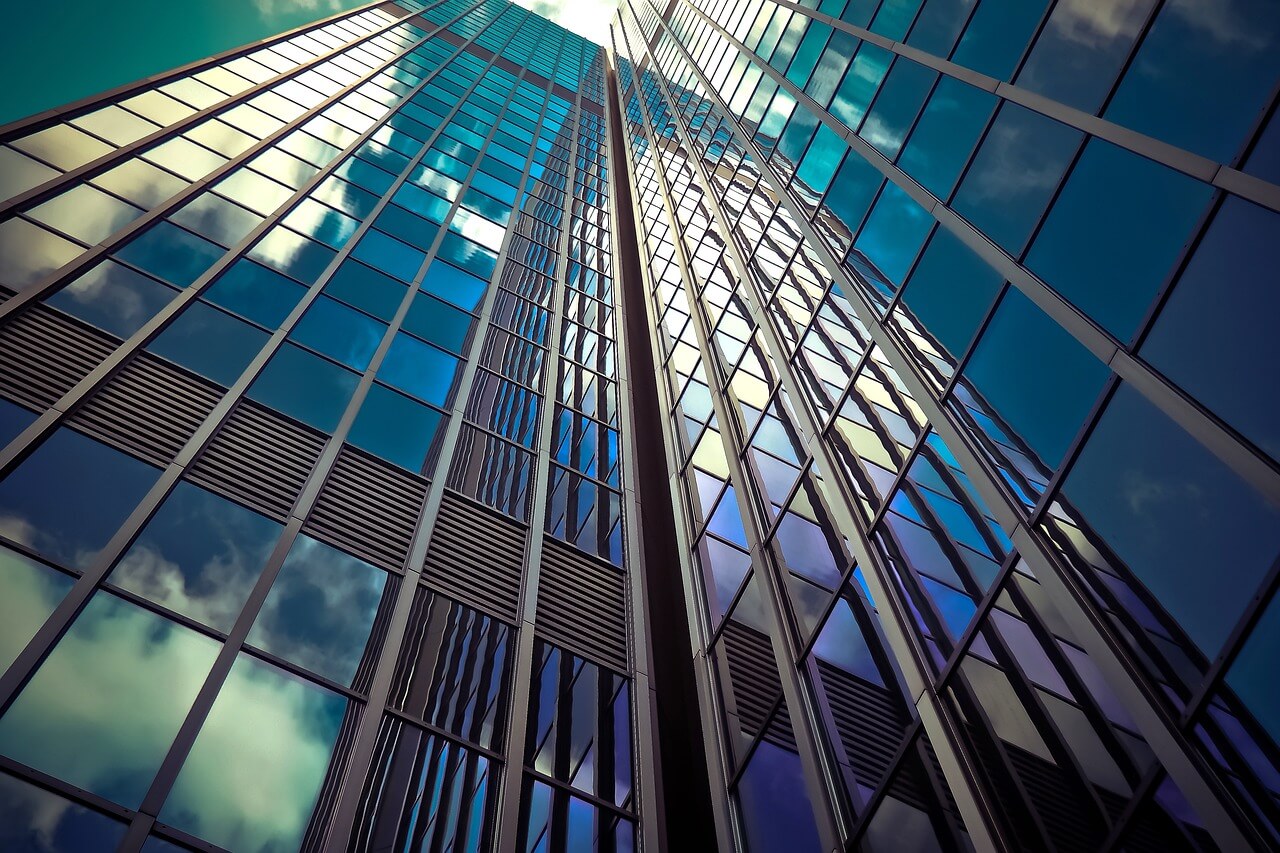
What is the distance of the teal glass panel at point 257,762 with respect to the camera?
995 centimetres

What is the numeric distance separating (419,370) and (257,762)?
1054 centimetres

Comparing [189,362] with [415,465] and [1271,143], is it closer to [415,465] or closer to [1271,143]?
[415,465]

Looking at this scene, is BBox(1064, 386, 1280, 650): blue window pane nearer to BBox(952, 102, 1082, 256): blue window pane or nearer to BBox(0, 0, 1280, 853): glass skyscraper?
BBox(0, 0, 1280, 853): glass skyscraper

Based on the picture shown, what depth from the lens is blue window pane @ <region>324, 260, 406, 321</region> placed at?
20828mm

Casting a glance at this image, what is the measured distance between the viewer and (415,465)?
17641mm

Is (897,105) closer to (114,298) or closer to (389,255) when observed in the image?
(389,255)

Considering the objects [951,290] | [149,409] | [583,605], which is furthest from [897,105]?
[149,409]

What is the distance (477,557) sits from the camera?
16.3 meters

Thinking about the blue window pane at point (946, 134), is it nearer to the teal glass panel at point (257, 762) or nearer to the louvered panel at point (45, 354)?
the teal glass panel at point (257, 762)

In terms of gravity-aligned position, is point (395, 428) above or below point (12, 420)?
above

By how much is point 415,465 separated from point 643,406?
8.69 metres

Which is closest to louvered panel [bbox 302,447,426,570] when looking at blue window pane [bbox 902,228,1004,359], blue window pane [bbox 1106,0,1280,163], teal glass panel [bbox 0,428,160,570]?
teal glass panel [bbox 0,428,160,570]

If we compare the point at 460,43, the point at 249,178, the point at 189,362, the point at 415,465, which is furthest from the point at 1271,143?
the point at 460,43

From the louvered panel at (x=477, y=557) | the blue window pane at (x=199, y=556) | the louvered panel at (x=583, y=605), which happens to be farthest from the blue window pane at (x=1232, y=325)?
the blue window pane at (x=199, y=556)
